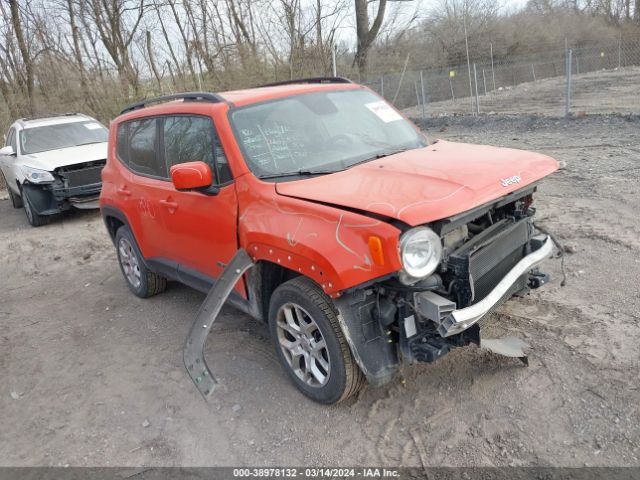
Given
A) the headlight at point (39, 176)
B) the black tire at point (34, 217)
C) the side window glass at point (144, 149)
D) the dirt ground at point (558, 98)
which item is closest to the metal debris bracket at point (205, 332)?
the side window glass at point (144, 149)

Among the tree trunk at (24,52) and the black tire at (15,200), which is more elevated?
the tree trunk at (24,52)

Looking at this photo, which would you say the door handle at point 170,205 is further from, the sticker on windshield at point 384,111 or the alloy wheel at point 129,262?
the sticker on windshield at point 384,111

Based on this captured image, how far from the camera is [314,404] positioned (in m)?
3.31

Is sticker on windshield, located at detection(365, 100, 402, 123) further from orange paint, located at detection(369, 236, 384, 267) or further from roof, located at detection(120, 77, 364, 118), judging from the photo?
orange paint, located at detection(369, 236, 384, 267)

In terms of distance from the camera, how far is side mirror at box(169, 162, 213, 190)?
3.35 m

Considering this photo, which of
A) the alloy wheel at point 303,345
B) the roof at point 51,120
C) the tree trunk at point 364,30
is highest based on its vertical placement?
the tree trunk at point 364,30

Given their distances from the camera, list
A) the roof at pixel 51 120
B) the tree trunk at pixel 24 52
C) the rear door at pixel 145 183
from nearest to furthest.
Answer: the rear door at pixel 145 183 < the roof at pixel 51 120 < the tree trunk at pixel 24 52

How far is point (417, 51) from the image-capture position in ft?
103

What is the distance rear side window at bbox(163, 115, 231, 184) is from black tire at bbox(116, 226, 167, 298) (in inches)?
51.6

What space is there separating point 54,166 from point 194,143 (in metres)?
6.35

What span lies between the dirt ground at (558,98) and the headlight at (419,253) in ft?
44.6

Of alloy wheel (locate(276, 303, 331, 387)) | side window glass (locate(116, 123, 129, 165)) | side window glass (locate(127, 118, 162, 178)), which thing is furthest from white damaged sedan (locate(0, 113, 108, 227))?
alloy wheel (locate(276, 303, 331, 387))

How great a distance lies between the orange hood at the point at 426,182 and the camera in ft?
8.67

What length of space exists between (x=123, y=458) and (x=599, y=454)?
8.56 feet
